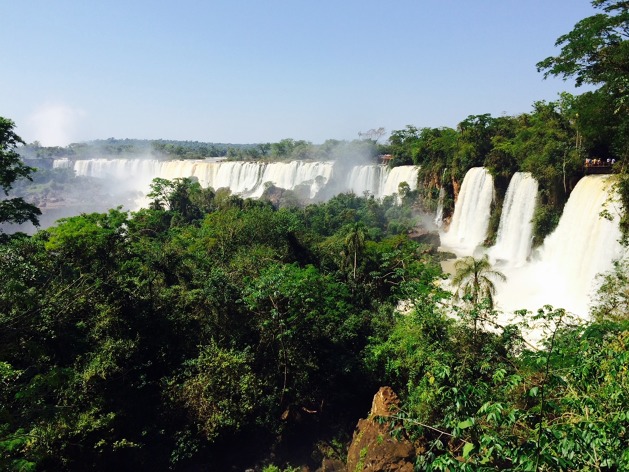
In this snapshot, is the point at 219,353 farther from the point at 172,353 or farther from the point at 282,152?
the point at 282,152

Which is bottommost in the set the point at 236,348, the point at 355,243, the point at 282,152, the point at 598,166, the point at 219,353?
the point at 236,348

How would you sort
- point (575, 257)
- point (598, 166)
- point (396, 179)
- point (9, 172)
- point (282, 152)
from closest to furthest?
point (9, 172), point (575, 257), point (598, 166), point (396, 179), point (282, 152)

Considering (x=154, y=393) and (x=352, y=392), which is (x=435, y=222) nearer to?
(x=352, y=392)

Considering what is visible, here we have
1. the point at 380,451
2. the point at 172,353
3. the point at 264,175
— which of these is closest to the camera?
the point at 380,451

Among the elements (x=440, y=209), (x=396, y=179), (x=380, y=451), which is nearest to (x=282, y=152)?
(x=396, y=179)

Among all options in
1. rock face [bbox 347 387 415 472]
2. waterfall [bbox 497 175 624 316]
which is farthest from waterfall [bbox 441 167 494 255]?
rock face [bbox 347 387 415 472]

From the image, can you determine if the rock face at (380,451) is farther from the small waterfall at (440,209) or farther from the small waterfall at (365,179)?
the small waterfall at (365,179)

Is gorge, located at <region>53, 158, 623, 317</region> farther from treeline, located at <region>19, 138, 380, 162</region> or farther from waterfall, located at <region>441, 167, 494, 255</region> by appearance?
treeline, located at <region>19, 138, 380, 162</region>
